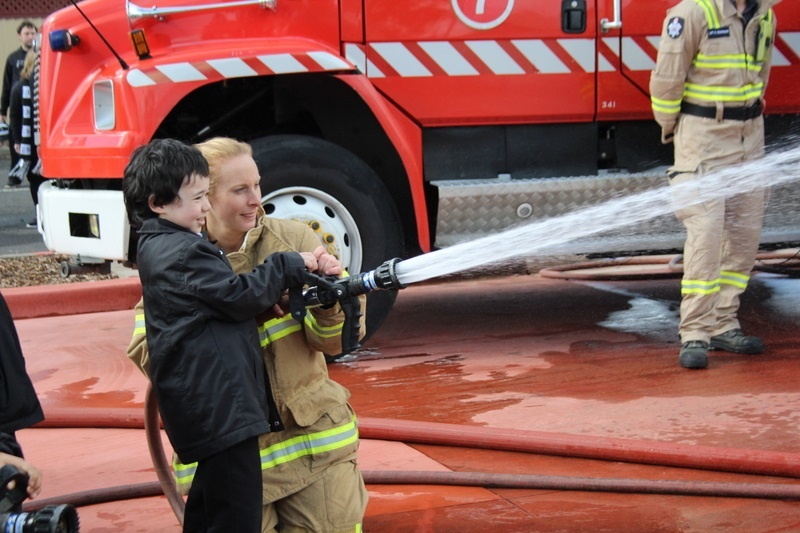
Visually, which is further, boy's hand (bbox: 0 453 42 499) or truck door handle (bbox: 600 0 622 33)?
truck door handle (bbox: 600 0 622 33)

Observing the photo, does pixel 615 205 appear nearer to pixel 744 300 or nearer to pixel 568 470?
pixel 744 300

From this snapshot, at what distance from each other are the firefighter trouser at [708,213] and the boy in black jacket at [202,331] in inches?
117

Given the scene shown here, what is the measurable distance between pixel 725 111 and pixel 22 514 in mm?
3863

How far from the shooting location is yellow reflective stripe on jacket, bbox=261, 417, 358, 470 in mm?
2975

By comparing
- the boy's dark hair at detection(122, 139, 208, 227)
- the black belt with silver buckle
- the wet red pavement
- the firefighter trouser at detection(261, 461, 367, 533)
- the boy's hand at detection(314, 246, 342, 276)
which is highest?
the black belt with silver buckle

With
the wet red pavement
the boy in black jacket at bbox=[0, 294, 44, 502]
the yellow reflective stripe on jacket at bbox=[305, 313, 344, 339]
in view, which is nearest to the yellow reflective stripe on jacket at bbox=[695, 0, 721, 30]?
the wet red pavement

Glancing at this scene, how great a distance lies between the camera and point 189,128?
5.74 meters

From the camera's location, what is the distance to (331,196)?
17.8 ft

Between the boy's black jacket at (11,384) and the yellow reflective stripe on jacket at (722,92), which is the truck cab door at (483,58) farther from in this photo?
the boy's black jacket at (11,384)

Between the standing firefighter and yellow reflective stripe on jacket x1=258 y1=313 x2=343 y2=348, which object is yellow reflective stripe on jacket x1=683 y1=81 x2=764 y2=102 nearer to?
the standing firefighter

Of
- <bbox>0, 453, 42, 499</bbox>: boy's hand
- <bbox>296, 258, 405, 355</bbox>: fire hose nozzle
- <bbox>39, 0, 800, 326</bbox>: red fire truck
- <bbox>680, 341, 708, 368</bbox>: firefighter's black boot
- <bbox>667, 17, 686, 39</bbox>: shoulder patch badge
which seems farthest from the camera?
<bbox>39, 0, 800, 326</bbox>: red fire truck

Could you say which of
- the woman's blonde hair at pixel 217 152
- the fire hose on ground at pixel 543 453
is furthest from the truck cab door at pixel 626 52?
the woman's blonde hair at pixel 217 152

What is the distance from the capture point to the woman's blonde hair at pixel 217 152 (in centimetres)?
297

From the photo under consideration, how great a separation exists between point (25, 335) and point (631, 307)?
145 inches
